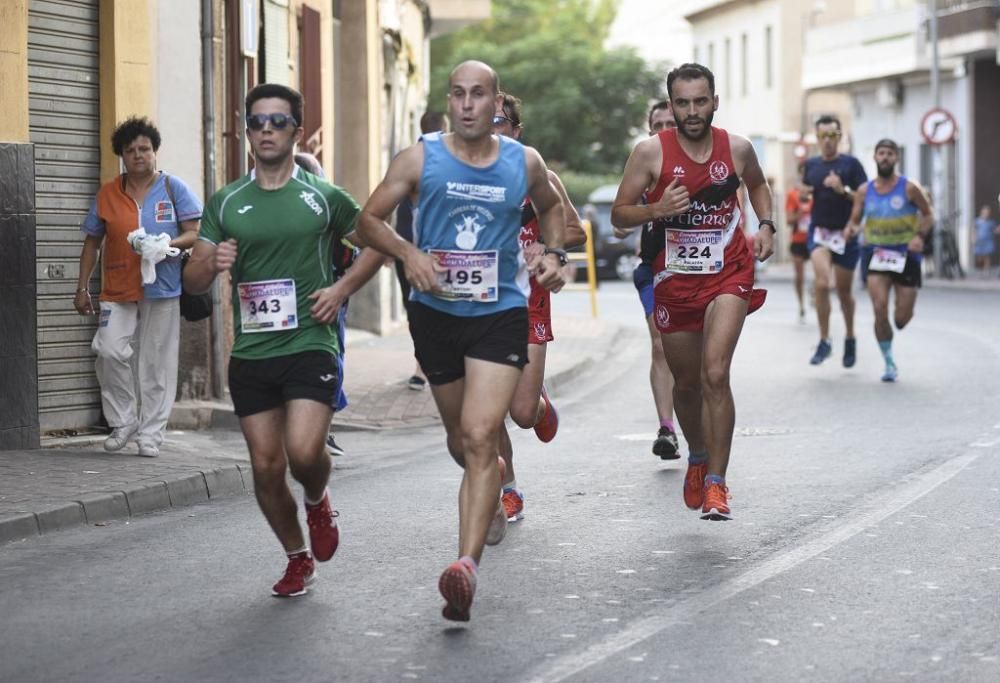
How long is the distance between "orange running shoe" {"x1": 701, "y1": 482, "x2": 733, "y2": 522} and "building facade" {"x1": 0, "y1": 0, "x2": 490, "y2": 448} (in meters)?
4.86

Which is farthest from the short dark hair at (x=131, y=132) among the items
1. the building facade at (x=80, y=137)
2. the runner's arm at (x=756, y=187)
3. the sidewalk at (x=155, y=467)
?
the runner's arm at (x=756, y=187)

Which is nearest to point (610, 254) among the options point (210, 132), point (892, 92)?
point (892, 92)

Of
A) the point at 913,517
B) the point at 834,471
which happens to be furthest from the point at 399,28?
the point at 913,517

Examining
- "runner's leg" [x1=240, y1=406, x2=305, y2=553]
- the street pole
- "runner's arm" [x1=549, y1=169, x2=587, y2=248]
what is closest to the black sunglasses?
"runner's leg" [x1=240, y1=406, x2=305, y2=553]

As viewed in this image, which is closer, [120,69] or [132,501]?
[132,501]

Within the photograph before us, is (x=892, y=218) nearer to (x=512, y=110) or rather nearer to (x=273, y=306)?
(x=512, y=110)

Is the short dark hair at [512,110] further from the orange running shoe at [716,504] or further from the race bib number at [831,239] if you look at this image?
the race bib number at [831,239]

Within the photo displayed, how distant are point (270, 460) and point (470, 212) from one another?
3.71 ft

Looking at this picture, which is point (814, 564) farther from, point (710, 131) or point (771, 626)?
point (710, 131)

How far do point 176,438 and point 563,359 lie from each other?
6.97 metres

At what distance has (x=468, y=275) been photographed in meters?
7.22

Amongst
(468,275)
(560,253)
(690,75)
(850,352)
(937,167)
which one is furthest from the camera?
(937,167)

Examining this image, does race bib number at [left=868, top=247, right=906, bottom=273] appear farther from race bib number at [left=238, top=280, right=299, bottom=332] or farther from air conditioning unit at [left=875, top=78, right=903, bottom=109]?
air conditioning unit at [left=875, top=78, right=903, bottom=109]

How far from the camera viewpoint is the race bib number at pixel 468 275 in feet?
23.7
